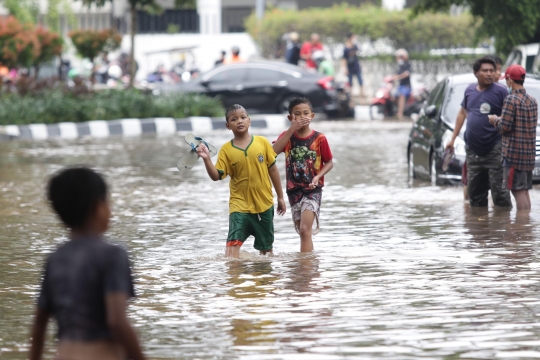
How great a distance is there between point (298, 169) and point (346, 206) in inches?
145

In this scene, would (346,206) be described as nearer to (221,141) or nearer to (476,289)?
(476,289)

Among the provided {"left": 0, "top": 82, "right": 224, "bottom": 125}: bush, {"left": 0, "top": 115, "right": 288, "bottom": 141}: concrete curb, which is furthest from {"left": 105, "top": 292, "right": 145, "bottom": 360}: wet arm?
{"left": 0, "top": 82, "right": 224, "bottom": 125}: bush

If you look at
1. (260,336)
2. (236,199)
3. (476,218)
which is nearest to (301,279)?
(236,199)

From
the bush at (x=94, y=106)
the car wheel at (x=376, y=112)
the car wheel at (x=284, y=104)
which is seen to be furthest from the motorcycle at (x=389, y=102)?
the bush at (x=94, y=106)

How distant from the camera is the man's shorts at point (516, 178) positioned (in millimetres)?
11008

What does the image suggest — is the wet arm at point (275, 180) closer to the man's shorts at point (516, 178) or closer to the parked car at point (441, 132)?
the man's shorts at point (516, 178)

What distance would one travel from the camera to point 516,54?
2066 centimetres

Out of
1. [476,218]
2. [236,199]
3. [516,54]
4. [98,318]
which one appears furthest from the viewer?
[516,54]

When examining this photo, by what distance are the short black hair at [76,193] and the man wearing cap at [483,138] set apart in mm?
7862

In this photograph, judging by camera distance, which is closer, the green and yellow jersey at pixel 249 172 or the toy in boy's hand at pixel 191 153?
the toy in boy's hand at pixel 191 153

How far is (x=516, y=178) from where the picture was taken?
11.0 m

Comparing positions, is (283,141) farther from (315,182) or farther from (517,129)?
(517,129)

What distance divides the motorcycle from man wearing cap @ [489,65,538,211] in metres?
Answer: 17.6

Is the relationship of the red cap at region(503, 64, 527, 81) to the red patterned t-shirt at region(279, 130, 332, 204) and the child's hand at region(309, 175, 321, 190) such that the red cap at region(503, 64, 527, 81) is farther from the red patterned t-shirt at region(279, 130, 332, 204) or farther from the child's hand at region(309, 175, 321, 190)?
the child's hand at region(309, 175, 321, 190)
